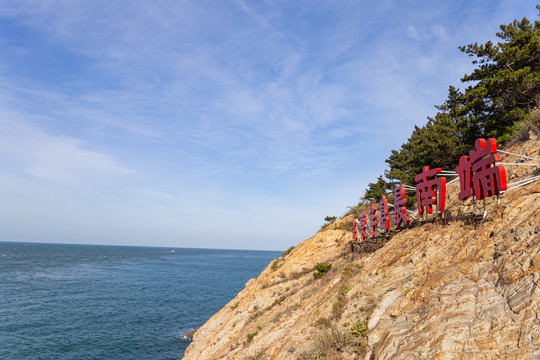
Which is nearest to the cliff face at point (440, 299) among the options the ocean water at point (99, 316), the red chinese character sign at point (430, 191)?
the red chinese character sign at point (430, 191)

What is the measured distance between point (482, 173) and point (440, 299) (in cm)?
567

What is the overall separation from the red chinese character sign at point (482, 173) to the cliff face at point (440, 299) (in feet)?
2.44

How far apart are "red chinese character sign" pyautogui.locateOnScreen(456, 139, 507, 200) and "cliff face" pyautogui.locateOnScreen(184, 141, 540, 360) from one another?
0.74 meters

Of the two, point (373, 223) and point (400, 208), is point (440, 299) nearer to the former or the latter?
point (400, 208)

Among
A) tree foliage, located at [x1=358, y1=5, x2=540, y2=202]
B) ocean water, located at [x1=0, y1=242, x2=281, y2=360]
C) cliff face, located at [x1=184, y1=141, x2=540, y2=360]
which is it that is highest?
tree foliage, located at [x1=358, y1=5, x2=540, y2=202]

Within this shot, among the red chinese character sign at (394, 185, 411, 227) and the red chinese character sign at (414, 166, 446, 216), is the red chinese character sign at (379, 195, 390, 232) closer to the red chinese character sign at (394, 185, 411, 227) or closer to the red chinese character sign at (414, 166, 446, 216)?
the red chinese character sign at (394, 185, 411, 227)

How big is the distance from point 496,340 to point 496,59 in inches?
1021

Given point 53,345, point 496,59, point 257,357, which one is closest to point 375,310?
point 257,357

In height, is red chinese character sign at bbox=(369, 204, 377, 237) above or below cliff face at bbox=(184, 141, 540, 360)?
above

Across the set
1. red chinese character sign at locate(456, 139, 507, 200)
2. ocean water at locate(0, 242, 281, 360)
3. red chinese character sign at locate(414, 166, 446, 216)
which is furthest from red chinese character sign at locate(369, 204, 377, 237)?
ocean water at locate(0, 242, 281, 360)

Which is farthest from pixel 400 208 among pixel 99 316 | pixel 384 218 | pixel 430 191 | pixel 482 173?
pixel 99 316

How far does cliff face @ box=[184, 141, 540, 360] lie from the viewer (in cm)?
671

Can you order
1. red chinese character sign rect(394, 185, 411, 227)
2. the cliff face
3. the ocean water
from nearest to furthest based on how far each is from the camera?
the cliff face
red chinese character sign rect(394, 185, 411, 227)
the ocean water

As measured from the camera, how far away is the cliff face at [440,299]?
22.0 feet
